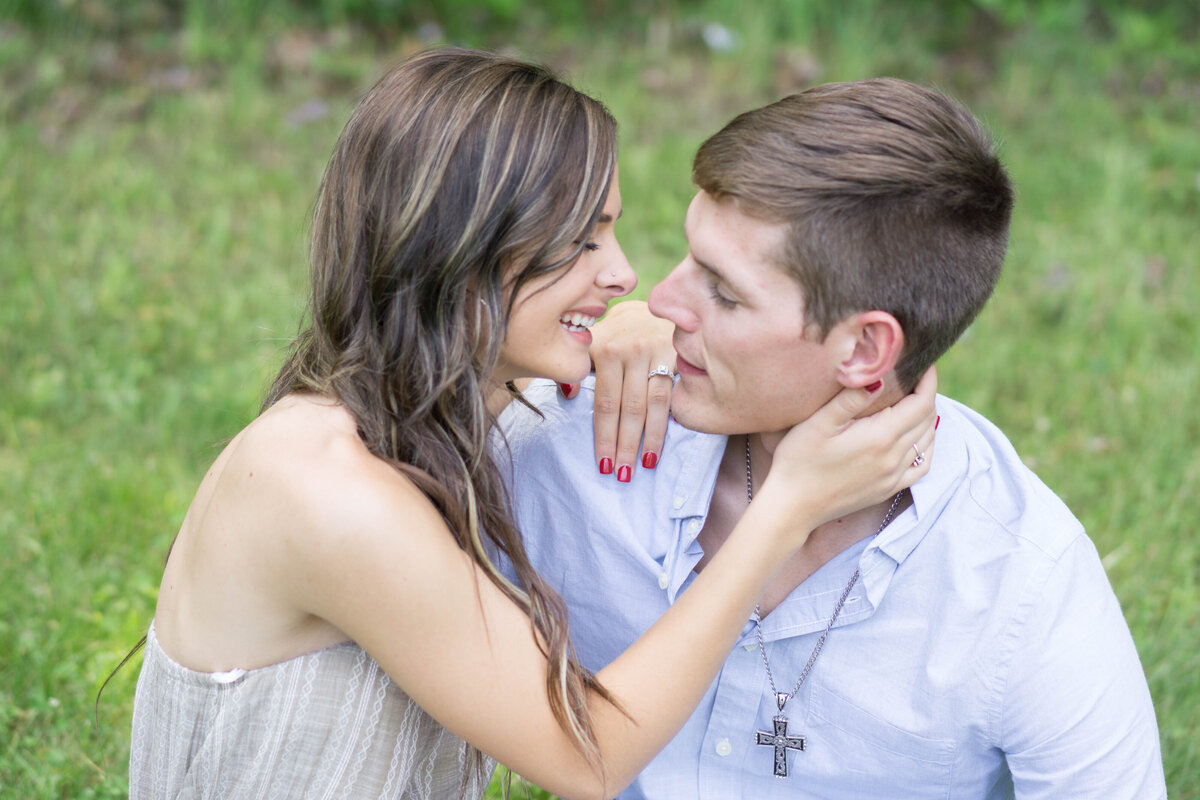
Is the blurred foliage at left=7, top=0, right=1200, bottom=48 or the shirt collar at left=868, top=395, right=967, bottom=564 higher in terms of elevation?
the shirt collar at left=868, top=395, right=967, bottom=564

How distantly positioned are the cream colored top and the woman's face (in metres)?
0.69

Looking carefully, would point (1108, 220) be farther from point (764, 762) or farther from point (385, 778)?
point (385, 778)

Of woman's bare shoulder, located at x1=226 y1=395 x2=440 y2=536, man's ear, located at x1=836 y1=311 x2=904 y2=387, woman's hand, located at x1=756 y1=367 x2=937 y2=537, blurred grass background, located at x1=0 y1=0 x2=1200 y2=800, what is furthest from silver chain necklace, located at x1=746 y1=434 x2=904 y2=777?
blurred grass background, located at x1=0 y1=0 x2=1200 y2=800

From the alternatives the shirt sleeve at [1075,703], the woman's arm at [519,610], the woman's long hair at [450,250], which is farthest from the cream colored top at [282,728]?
the shirt sleeve at [1075,703]

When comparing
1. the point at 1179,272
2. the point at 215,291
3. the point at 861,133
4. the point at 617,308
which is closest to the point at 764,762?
the point at 617,308

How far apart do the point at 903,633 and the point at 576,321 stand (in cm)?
95

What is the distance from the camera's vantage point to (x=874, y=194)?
239 cm

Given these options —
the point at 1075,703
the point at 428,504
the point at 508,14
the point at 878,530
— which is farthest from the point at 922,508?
the point at 508,14

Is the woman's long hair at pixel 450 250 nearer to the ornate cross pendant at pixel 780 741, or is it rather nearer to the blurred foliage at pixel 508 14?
the ornate cross pendant at pixel 780 741

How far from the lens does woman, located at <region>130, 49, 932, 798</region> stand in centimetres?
232

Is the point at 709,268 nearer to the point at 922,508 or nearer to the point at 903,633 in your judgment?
the point at 922,508

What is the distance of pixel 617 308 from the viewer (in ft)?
10.2

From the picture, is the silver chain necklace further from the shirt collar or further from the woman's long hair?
the woman's long hair

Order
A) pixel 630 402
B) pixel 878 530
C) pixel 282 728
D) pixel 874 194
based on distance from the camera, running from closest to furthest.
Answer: pixel 874 194 → pixel 282 728 → pixel 878 530 → pixel 630 402
